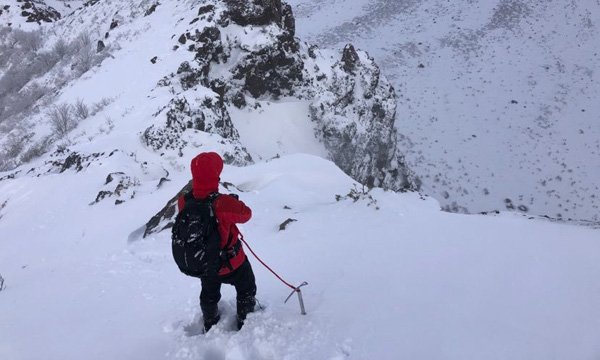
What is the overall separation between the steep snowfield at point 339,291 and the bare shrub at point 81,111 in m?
7.85

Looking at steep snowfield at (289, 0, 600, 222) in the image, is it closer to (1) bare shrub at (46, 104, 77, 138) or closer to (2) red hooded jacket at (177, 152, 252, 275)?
(1) bare shrub at (46, 104, 77, 138)

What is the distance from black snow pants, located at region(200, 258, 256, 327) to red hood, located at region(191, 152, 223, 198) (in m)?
0.80

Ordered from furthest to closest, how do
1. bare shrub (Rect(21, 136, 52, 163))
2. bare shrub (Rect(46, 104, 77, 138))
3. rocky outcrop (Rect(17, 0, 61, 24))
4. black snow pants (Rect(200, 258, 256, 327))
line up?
1. rocky outcrop (Rect(17, 0, 61, 24))
2. bare shrub (Rect(46, 104, 77, 138))
3. bare shrub (Rect(21, 136, 52, 163))
4. black snow pants (Rect(200, 258, 256, 327))

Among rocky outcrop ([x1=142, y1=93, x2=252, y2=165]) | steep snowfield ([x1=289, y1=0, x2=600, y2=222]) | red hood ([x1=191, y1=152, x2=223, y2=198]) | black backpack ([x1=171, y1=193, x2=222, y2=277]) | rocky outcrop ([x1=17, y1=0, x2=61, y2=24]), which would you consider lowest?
steep snowfield ([x1=289, y1=0, x2=600, y2=222])

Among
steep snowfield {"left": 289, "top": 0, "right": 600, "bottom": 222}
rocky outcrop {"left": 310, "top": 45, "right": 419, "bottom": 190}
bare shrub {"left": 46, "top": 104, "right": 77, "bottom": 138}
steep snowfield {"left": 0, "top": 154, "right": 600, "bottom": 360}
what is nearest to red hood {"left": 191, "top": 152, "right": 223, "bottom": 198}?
steep snowfield {"left": 0, "top": 154, "right": 600, "bottom": 360}

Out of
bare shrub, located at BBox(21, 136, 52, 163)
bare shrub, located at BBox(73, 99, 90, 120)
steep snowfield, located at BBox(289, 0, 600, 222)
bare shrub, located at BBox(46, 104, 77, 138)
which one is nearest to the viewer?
bare shrub, located at BBox(21, 136, 52, 163)

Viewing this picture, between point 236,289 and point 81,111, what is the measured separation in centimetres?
1287

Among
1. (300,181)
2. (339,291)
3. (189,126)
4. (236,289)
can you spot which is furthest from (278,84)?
(236,289)

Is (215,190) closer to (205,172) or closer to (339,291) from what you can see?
(205,172)

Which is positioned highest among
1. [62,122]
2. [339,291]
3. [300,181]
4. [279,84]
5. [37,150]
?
[62,122]

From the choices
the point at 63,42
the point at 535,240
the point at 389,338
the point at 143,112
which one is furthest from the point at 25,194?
the point at 63,42

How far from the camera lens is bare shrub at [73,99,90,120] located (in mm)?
13242

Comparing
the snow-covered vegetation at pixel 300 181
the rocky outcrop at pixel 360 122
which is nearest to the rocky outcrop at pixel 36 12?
the snow-covered vegetation at pixel 300 181

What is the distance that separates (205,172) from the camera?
2838 millimetres
